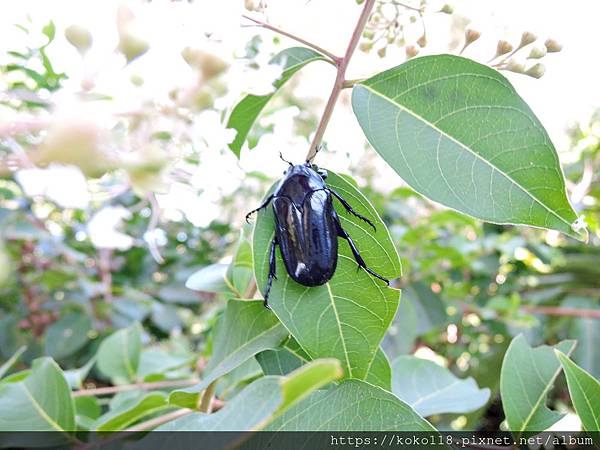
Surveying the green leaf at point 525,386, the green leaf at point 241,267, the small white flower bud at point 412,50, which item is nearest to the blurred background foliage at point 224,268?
the green leaf at point 241,267

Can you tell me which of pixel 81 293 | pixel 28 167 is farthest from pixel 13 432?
pixel 81 293

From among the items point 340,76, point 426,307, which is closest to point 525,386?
point 340,76

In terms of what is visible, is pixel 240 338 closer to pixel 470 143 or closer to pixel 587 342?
pixel 470 143

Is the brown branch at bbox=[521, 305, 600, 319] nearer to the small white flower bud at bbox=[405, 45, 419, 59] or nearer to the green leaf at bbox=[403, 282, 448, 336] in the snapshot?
the green leaf at bbox=[403, 282, 448, 336]

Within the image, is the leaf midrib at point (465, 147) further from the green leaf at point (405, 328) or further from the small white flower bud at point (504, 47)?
the green leaf at point (405, 328)

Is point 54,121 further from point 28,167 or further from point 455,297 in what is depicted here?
point 455,297

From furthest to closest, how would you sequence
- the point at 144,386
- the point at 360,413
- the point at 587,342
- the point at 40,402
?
the point at 587,342, the point at 144,386, the point at 40,402, the point at 360,413
